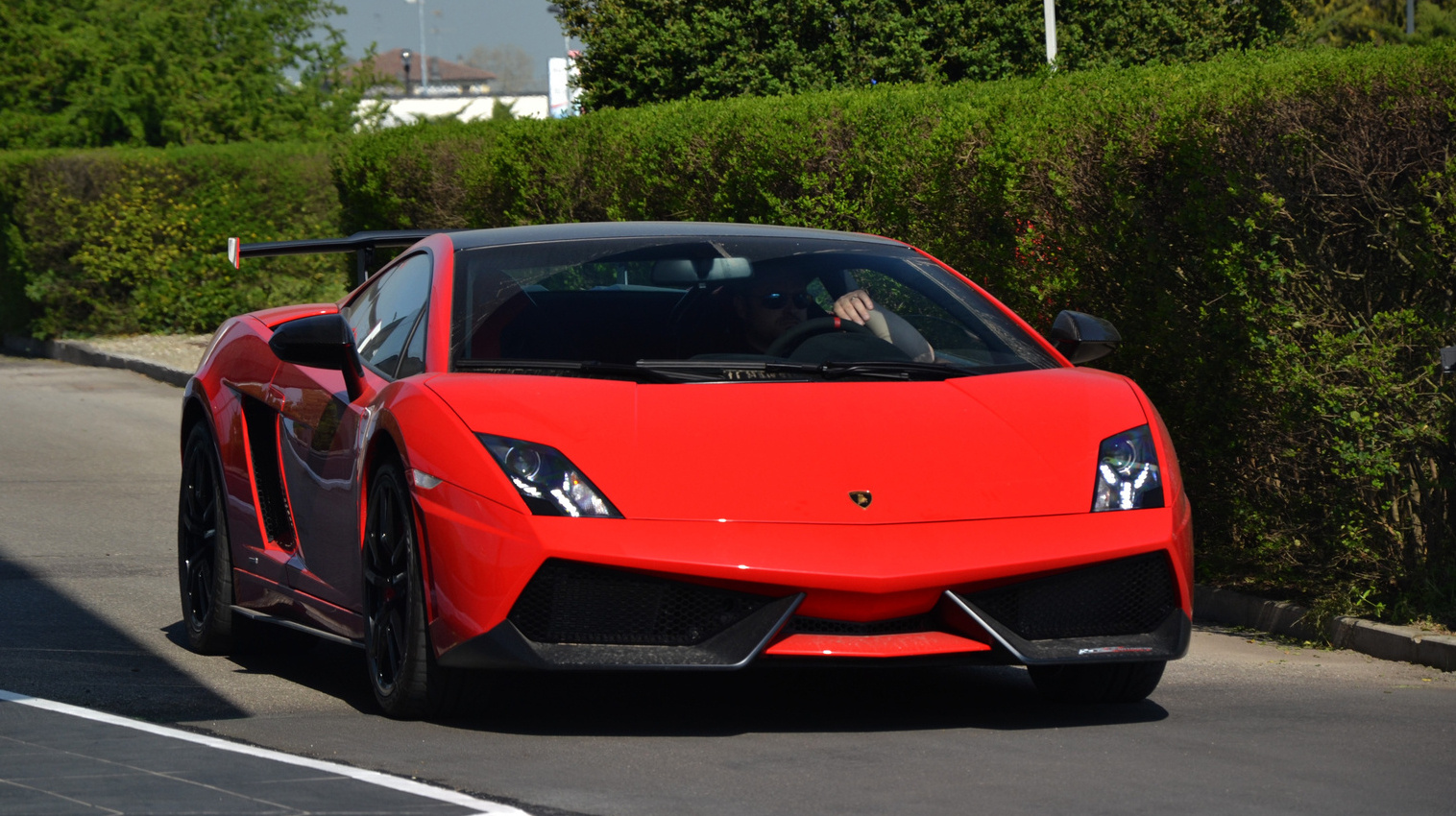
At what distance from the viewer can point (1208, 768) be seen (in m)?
4.86

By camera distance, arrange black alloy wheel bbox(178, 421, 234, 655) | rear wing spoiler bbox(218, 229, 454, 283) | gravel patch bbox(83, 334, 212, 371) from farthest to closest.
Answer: gravel patch bbox(83, 334, 212, 371), rear wing spoiler bbox(218, 229, 454, 283), black alloy wheel bbox(178, 421, 234, 655)

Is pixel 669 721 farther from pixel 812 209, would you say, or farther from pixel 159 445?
pixel 159 445

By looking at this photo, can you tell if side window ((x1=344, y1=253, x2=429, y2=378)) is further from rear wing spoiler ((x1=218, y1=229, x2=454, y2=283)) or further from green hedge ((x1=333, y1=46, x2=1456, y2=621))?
green hedge ((x1=333, y1=46, x2=1456, y2=621))

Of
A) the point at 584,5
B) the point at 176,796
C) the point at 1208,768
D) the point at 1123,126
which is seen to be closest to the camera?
the point at 176,796

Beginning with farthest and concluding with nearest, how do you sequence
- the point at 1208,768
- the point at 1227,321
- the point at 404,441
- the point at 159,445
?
the point at 159,445
the point at 1227,321
the point at 404,441
the point at 1208,768

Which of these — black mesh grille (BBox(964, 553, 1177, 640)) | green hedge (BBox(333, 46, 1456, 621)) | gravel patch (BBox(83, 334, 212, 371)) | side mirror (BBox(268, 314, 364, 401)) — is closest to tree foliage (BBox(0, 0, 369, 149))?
gravel patch (BBox(83, 334, 212, 371))

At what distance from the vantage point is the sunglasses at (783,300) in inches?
243

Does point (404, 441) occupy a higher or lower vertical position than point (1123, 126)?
lower

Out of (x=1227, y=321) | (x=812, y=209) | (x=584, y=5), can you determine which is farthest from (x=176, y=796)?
(x=584, y=5)

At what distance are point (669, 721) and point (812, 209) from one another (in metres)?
6.25

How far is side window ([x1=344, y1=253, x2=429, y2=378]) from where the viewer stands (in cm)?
600

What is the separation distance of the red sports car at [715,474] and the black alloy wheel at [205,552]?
568 millimetres

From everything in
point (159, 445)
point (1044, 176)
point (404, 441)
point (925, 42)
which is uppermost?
point (925, 42)

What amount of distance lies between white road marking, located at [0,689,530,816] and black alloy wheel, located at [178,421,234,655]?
1.19 metres
